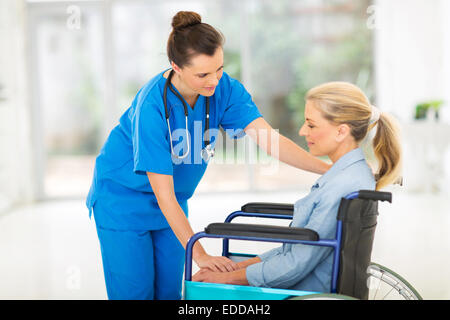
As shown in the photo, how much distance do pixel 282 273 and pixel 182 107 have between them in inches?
21.9

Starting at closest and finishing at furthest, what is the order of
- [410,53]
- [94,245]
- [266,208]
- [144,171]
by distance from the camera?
[144,171] → [266,208] → [94,245] → [410,53]

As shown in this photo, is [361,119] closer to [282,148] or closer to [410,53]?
[282,148]

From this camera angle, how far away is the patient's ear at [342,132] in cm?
131

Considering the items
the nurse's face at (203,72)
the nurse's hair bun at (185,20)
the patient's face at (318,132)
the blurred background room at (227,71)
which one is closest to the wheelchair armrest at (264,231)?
the patient's face at (318,132)

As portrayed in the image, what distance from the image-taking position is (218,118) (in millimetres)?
1623

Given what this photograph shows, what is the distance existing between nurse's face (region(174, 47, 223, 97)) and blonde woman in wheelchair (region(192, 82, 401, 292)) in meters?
0.26

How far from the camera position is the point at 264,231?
1216 millimetres

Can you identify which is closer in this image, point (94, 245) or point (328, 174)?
point (328, 174)

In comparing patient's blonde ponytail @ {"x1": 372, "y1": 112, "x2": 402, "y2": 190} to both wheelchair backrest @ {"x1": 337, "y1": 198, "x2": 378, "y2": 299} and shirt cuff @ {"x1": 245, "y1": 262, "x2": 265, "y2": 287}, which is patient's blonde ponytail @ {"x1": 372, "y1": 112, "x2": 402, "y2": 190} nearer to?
wheelchair backrest @ {"x1": 337, "y1": 198, "x2": 378, "y2": 299}

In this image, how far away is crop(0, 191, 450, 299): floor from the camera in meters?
2.51

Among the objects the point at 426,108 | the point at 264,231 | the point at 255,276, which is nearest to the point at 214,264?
the point at 255,276

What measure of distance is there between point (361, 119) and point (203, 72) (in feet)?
1.41
